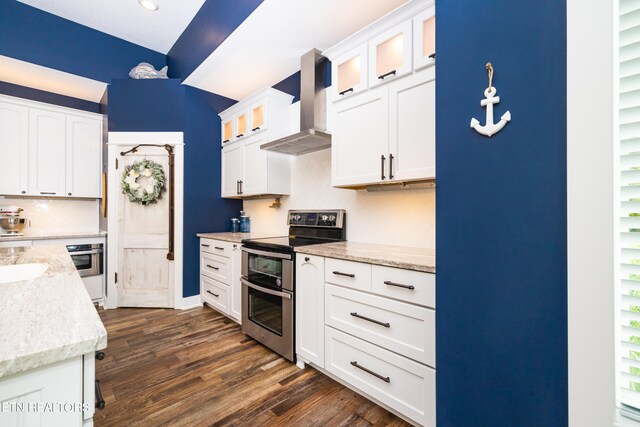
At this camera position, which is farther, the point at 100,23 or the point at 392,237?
the point at 100,23

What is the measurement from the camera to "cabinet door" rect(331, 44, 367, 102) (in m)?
2.07

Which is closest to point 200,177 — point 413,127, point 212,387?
point 212,387

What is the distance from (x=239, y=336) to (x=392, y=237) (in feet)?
5.83

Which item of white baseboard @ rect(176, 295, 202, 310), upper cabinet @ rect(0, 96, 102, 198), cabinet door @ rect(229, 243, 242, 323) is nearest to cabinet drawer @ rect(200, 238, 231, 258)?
cabinet door @ rect(229, 243, 242, 323)

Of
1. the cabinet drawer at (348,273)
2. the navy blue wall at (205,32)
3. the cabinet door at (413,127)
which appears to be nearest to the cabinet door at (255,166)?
the navy blue wall at (205,32)

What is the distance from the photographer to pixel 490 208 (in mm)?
1055

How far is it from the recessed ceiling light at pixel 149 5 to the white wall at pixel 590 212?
3.81 metres

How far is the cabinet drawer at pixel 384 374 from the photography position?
1438 millimetres

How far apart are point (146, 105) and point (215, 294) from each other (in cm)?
254

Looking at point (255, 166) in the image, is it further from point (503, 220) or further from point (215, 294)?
point (503, 220)

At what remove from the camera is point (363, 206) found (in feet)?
8.16

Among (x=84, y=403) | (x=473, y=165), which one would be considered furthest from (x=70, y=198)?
(x=473, y=165)

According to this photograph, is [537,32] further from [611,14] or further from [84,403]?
[84,403]

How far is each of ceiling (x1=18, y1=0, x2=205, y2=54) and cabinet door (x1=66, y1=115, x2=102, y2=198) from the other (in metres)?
1.19
